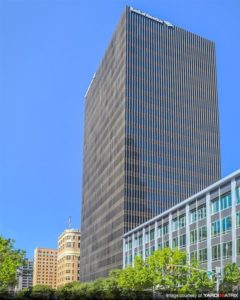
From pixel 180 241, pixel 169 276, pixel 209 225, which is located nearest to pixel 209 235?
pixel 209 225

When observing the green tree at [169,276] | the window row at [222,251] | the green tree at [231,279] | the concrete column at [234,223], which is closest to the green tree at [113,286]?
the green tree at [169,276]

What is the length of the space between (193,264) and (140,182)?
83.4 metres

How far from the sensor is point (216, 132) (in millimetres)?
175375

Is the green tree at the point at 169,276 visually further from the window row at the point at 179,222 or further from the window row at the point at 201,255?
the window row at the point at 179,222

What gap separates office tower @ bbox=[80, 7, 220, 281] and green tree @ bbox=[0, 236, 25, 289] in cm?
7287

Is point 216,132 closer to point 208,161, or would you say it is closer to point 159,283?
point 208,161

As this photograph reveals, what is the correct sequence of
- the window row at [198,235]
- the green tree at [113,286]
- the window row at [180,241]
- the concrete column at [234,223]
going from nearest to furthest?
the green tree at [113,286] < the concrete column at [234,223] < the window row at [198,235] < the window row at [180,241]

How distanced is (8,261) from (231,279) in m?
29.8

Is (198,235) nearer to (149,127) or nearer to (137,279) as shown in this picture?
(137,279)

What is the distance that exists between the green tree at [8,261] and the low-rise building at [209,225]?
27454mm

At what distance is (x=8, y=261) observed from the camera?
70.6 m

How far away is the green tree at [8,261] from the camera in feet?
229

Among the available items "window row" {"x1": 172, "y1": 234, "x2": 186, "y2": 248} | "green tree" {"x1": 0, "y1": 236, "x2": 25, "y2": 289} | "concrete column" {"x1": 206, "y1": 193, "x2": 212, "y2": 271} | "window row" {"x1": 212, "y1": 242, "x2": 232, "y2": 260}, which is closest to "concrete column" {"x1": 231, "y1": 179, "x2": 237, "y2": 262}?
"window row" {"x1": 212, "y1": 242, "x2": 232, "y2": 260}

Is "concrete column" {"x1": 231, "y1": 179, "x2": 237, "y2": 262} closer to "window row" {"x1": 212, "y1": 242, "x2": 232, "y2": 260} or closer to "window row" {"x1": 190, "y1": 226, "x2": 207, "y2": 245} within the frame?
"window row" {"x1": 212, "y1": 242, "x2": 232, "y2": 260}
